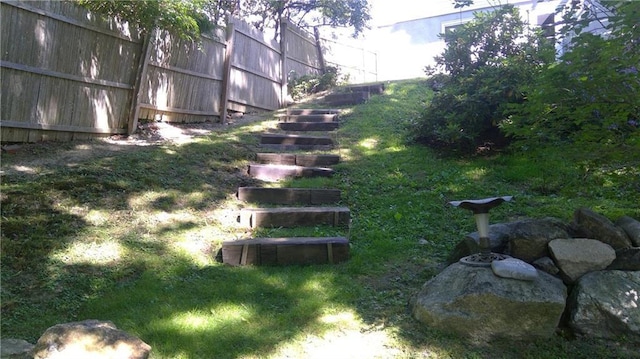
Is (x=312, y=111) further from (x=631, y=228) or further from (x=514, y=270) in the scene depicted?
(x=514, y=270)

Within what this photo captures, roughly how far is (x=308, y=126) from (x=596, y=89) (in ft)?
20.2

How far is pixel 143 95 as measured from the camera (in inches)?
292

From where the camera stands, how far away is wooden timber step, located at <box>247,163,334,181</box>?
21.2ft

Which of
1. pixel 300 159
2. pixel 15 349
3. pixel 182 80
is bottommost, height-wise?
pixel 15 349

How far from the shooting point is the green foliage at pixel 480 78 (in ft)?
22.5

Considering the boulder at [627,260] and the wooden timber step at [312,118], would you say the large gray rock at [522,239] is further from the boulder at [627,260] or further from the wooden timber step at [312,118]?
the wooden timber step at [312,118]

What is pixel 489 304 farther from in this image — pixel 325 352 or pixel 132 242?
pixel 132 242

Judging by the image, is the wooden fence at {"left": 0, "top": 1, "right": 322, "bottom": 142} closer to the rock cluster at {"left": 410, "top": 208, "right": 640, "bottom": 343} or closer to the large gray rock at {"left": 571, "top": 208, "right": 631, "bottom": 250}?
the rock cluster at {"left": 410, "top": 208, "right": 640, "bottom": 343}

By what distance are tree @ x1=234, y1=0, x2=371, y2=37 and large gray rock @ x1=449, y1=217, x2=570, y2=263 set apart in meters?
10.2

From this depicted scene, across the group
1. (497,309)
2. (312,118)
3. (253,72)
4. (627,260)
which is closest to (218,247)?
(497,309)

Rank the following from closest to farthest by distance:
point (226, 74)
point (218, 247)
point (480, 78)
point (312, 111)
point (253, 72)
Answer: point (218, 247) → point (480, 78) → point (226, 74) → point (312, 111) → point (253, 72)

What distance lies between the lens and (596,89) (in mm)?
A: 3518

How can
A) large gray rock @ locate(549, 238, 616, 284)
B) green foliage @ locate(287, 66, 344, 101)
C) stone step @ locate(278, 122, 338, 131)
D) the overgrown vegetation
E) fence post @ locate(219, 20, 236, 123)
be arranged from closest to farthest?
the overgrown vegetation, large gray rock @ locate(549, 238, 616, 284), stone step @ locate(278, 122, 338, 131), fence post @ locate(219, 20, 236, 123), green foliage @ locate(287, 66, 344, 101)

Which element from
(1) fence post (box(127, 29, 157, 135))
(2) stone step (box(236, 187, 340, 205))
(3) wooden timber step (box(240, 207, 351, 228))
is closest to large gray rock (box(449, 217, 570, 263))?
(3) wooden timber step (box(240, 207, 351, 228))
